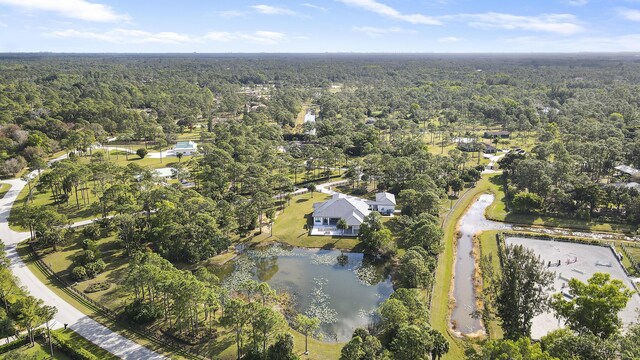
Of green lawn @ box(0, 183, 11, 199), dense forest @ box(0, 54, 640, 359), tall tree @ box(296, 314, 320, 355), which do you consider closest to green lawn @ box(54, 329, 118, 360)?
dense forest @ box(0, 54, 640, 359)

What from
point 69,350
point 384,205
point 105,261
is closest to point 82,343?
point 69,350

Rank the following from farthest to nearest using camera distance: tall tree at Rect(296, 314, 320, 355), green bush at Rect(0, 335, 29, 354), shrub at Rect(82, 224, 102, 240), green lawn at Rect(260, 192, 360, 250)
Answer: green lawn at Rect(260, 192, 360, 250) → shrub at Rect(82, 224, 102, 240) → tall tree at Rect(296, 314, 320, 355) → green bush at Rect(0, 335, 29, 354)

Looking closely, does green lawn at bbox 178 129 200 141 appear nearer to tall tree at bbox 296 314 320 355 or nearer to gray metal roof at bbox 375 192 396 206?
gray metal roof at bbox 375 192 396 206

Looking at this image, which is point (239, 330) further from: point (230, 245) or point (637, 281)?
point (637, 281)

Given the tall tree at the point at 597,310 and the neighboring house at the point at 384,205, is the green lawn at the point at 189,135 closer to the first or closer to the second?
the neighboring house at the point at 384,205

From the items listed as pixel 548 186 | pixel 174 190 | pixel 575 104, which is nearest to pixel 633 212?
pixel 548 186

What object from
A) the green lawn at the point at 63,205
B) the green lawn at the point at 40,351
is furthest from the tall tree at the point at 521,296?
the green lawn at the point at 63,205

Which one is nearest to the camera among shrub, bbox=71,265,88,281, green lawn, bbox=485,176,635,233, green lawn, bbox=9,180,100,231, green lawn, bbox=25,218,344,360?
green lawn, bbox=25,218,344,360
